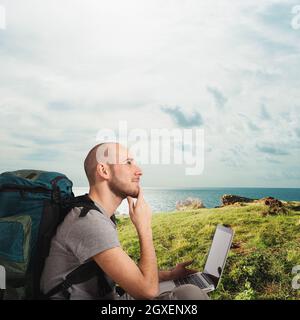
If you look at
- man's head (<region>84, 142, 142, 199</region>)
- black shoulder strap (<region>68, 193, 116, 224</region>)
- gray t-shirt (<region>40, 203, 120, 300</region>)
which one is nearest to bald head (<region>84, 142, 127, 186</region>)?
man's head (<region>84, 142, 142, 199</region>)

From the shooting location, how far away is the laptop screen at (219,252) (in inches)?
96.4

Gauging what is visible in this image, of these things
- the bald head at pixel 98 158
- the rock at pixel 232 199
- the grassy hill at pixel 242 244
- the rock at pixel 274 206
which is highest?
the bald head at pixel 98 158

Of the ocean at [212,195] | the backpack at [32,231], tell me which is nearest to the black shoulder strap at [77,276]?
the backpack at [32,231]

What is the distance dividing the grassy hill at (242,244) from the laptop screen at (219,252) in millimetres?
2278

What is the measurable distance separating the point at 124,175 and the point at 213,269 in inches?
31.4

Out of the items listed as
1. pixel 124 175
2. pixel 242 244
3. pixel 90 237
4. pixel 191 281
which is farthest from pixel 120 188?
pixel 242 244

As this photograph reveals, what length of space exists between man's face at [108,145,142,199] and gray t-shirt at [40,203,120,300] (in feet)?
0.85

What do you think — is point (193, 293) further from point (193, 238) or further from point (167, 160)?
point (193, 238)

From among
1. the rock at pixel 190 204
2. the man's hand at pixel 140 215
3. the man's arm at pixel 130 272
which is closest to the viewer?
the man's arm at pixel 130 272

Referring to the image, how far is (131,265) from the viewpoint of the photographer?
1.89m

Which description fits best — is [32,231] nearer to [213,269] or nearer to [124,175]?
[124,175]

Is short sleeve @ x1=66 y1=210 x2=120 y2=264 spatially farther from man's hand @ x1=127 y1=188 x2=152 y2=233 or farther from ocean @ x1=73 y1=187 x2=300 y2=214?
ocean @ x1=73 y1=187 x2=300 y2=214

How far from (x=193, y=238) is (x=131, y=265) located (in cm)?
417

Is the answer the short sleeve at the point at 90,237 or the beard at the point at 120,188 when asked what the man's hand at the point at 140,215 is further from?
the short sleeve at the point at 90,237
